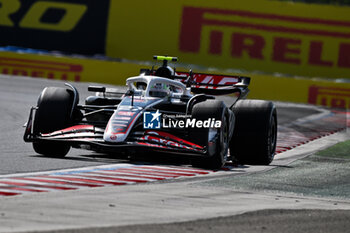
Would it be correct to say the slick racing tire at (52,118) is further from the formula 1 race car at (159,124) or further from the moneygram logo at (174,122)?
the moneygram logo at (174,122)

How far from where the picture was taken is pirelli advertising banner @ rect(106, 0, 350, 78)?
93.5 ft

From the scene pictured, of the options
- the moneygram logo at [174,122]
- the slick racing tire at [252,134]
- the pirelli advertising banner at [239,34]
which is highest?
the moneygram logo at [174,122]

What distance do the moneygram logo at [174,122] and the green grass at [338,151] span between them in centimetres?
362

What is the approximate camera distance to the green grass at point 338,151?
13.8 meters

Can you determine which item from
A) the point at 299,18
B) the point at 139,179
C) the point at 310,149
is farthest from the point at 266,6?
the point at 139,179

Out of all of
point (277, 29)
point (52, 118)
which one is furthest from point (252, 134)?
point (277, 29)

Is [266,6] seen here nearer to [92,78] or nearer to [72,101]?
[92,78]

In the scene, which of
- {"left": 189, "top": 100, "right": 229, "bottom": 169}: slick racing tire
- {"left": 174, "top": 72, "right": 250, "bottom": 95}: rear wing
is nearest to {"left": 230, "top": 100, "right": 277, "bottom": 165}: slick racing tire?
{"left": 189, "top": 100, "right": 229, "bottom": 169}: slick racing tire

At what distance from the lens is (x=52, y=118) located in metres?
11.3

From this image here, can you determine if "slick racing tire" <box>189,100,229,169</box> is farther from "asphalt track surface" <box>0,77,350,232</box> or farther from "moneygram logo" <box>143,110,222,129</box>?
"asphalt track surface" <box>0,77,350,232</box>

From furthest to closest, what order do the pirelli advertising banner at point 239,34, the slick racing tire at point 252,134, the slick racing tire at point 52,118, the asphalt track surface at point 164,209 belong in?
1. the pirelli advertising banner at point 239,34
2. the slick racing tire at point 252,134
3. the slick racing tire at point 52,118
4. the asphalt track surface at point 164,209

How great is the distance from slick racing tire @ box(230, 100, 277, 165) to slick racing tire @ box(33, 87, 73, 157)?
7.21ft

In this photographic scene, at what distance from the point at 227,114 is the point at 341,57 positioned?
1788cm

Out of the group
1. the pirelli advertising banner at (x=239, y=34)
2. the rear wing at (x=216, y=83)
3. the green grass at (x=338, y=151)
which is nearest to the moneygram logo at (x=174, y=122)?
the rear wing at (x=216, y=83)
